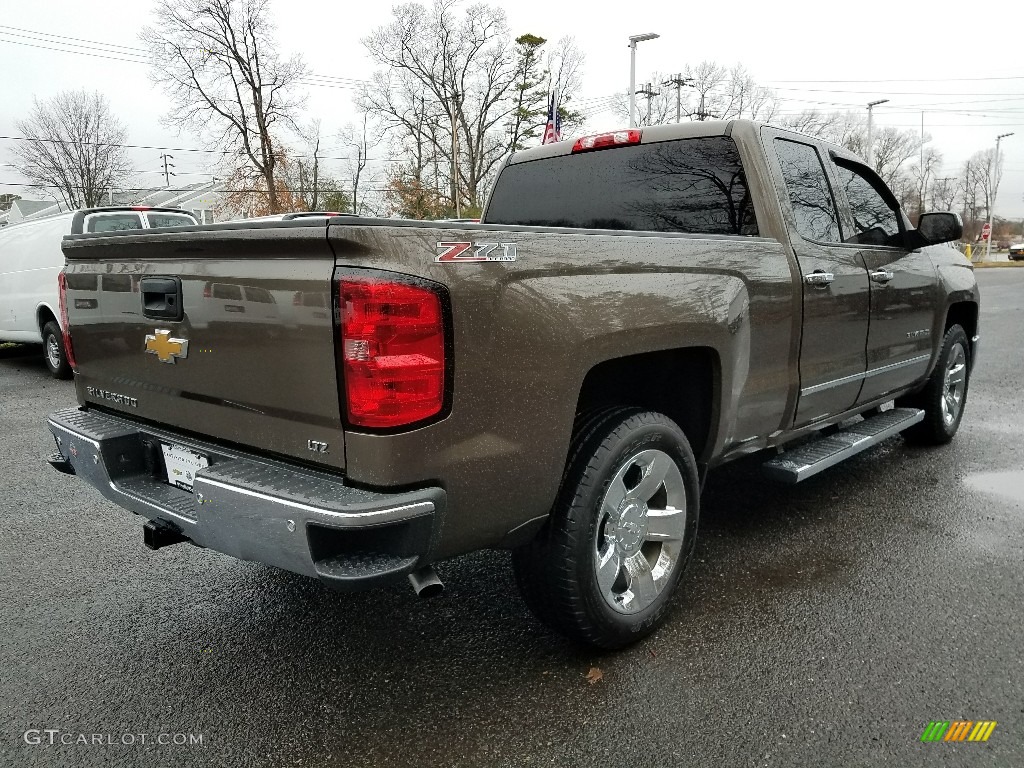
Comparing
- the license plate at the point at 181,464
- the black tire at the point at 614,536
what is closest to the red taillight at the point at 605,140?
the black tire at the point at 614,536

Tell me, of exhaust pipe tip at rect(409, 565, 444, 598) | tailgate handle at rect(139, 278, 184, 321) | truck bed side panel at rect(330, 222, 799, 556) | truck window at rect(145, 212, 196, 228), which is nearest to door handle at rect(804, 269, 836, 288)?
truck bed side panel at rect(330, 222, 799, 556)

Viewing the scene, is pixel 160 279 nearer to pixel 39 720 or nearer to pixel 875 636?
pixel 39 720

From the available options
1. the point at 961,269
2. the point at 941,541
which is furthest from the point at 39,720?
the point at 961,269

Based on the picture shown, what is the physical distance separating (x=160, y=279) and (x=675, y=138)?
7.88 feet

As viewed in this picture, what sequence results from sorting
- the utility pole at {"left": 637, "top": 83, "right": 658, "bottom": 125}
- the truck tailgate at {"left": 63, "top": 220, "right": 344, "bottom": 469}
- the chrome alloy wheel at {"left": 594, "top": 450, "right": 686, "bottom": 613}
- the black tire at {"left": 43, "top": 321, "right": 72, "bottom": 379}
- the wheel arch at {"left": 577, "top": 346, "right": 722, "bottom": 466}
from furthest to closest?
the utility pole at {"left": 637, "top": 83, "right": 658, "bottom": 125}
the black tire at {"left": 43, "top": 321, "right": 72, "bottom": 379}
the wheel arch at {"left": 577, "top": 346, "right": 722, "bottom": 466}
the chrome alloy wheel at {"left": 594, "top": 450, "right": 686, "bottom": 613}
the truck tailgate at {"left": 63, "top": 220, "right": 344, "bottom": 469}

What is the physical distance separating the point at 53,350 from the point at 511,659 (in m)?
8.90

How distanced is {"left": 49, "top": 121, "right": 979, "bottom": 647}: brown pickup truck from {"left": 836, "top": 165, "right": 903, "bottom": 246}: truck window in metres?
0.31

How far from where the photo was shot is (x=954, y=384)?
5586mm

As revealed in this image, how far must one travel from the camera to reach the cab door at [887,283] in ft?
13.4

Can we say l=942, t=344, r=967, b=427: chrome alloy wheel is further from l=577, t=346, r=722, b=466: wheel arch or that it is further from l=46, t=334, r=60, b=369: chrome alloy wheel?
l=46, t=334, r=60, b=369: chrome alloy wheel

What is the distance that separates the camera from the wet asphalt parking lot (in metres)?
2.25

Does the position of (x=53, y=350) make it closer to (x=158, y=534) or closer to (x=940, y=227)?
(x=158, y=534)

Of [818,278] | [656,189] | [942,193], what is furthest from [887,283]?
[942,193]

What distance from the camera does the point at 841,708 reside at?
2.39 metres
